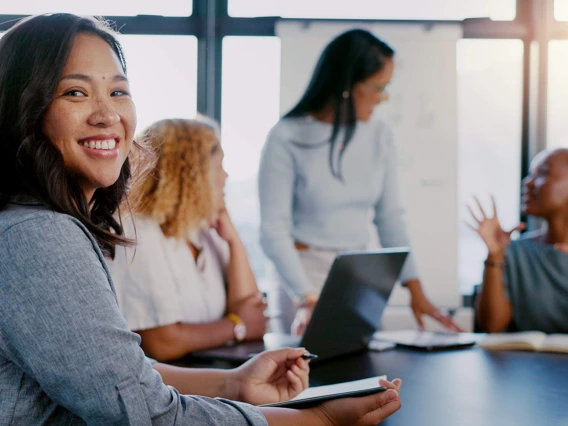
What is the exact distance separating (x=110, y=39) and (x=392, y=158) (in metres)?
2.11

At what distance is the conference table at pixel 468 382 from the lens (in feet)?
4.22

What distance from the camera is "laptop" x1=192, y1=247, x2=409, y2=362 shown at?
5.35ft

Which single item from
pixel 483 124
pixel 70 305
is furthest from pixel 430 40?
pixel 70 305

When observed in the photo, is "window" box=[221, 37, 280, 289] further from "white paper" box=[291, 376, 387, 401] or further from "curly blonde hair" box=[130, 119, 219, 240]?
"white paper" box=[291, 376, 387, 401]

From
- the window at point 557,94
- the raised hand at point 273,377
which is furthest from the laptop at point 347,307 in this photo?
the window at point 557,94

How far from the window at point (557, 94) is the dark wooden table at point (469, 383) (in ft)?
8.63

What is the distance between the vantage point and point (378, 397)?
118 centimetres

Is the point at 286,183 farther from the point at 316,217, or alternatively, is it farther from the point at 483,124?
the point at 483,124

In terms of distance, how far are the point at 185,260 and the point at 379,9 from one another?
2.63 meters

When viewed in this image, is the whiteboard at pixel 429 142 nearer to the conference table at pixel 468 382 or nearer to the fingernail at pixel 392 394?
the conference table at pixel 468 382

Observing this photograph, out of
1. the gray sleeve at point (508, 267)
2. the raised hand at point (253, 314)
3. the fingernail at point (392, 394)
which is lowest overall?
the raised hand at point (253, 314)

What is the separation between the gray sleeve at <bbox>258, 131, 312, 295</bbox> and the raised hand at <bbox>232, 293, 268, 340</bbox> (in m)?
0.43

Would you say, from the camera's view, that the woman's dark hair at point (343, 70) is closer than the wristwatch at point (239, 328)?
No

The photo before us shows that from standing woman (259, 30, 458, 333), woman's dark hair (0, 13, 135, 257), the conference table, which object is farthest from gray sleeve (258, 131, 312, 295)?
woman's dark hair (0, 13, 135, 257)
